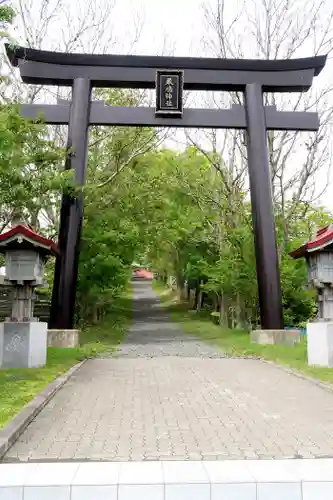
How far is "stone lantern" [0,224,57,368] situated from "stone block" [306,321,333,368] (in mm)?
6349

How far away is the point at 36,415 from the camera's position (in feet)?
21.1

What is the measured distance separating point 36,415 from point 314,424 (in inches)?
144

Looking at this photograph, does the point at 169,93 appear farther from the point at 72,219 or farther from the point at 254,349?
the point at 254,349

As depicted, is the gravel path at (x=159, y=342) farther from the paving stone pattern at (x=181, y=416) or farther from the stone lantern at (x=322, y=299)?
the stone lantern at (x=322, y=299)

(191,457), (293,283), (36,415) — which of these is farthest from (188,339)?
(191,457)

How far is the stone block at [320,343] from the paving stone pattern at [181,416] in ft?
3.62

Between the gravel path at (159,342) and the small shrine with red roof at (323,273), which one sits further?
the gravel path at (159,342)

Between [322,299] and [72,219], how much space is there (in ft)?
25.5

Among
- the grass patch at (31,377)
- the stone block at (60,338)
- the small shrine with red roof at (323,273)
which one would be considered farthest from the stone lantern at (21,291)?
the small shrine with red roof at (323,273)

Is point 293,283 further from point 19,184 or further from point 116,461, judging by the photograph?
point 116,461

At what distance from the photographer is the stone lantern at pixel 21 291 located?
1029 centimetres

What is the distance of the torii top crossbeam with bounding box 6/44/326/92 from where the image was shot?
50.0 ft

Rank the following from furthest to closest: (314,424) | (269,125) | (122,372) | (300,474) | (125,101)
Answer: (125,101), (269,125), (122,372), (314,424), (300,474)

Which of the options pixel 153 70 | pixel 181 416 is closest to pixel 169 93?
pixel 153 70
